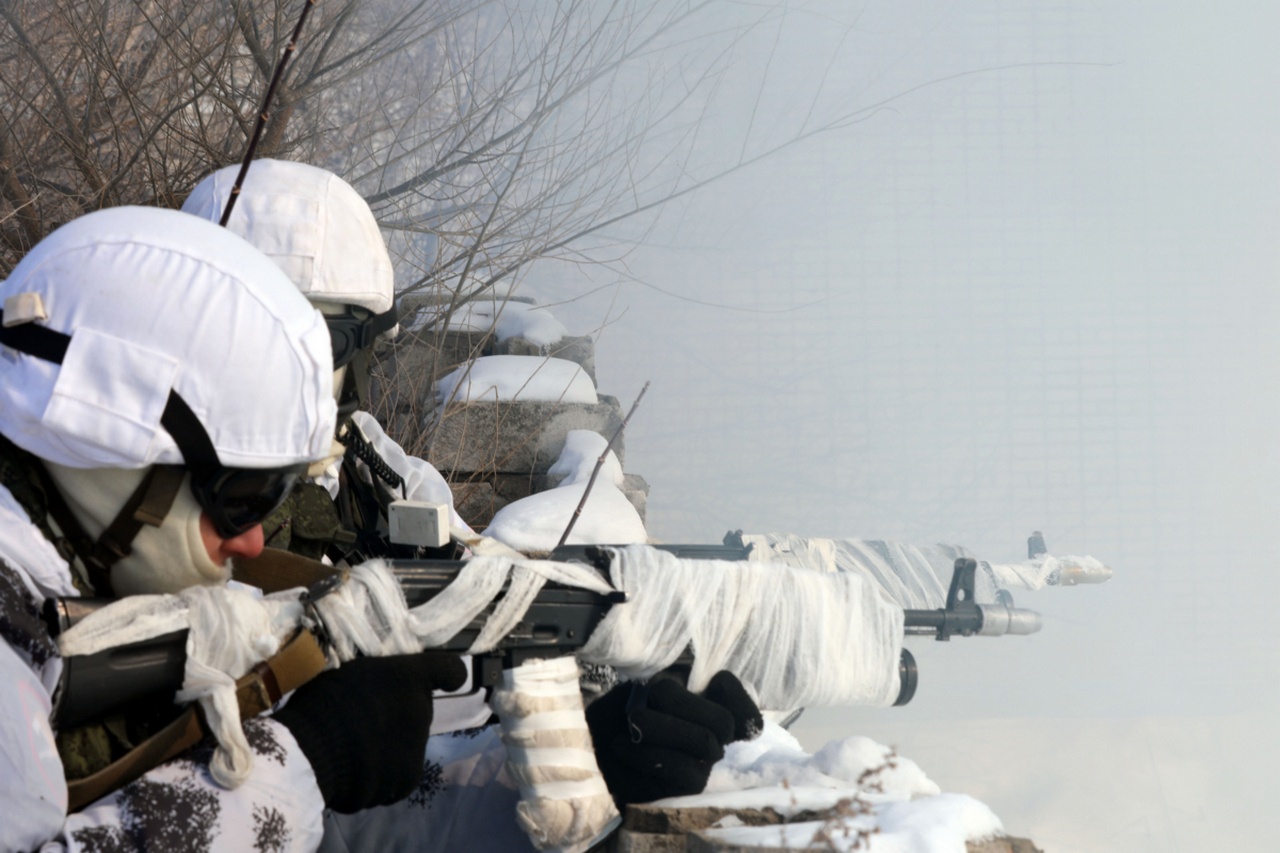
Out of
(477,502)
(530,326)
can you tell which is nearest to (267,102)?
(477,502)

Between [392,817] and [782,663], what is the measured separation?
29.8 inches

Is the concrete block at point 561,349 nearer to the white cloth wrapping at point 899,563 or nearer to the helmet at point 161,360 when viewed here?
the white cloth wrapping at point 899,563

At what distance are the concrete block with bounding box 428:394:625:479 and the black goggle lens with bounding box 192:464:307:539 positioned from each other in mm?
3234

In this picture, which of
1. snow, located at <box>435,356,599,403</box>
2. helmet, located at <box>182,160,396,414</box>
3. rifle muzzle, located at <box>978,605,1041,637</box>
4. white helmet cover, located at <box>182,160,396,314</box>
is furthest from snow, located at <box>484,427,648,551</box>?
rifle muzzle, located at <box>978,605,1041,637</box>

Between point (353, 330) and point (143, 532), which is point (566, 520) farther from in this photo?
point (143, 532)

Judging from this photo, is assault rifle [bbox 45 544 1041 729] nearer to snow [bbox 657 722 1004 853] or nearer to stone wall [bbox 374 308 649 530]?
snow [bbox 657 722 1004 853]

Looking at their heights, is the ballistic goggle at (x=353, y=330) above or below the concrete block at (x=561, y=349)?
below

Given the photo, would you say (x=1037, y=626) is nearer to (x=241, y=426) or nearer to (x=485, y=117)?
(x=241, y=426)

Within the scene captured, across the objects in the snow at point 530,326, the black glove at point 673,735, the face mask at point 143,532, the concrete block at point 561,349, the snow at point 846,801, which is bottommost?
the snow at point 846,801

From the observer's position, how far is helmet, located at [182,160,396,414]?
2.40 metres

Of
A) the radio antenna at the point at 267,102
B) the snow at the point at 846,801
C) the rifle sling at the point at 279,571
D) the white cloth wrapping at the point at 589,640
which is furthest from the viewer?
the radio antenna at the point at 267,102

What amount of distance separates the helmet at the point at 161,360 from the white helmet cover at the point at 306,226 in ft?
3.45

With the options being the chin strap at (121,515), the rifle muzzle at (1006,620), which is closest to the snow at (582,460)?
the rifle muzzle at (1006,620)

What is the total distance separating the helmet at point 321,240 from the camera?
2398 mm
